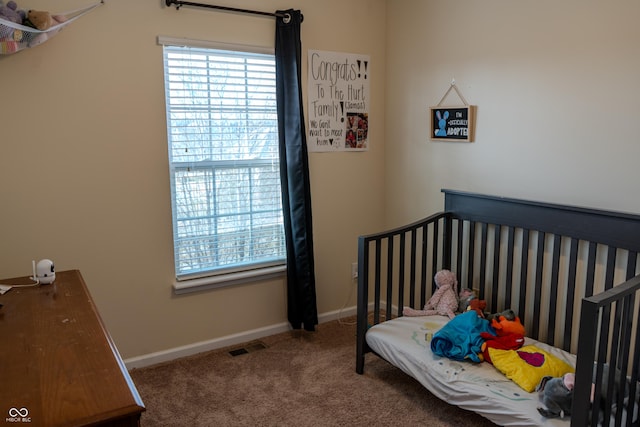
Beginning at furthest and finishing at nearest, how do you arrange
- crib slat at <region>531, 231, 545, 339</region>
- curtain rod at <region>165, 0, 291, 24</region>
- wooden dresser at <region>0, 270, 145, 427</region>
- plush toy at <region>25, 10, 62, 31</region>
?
curtain rod at <region>165, 0, 291, 24</region>
crib slat at <region>531, 231, 545, 339</region>
plush toy at <region>25, 10, 62, 31</region>
wooden dresser at <region>0, 270, 145, 427</region>

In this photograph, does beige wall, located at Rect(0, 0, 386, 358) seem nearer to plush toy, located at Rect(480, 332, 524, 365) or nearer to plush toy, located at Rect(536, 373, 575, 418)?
plush toy, located at Rect(480, 332, 524, 365)

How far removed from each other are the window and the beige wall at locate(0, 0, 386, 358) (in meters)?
0.08

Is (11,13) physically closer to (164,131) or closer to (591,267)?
(164,131)

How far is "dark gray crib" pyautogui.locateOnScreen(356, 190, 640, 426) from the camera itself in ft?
5.61

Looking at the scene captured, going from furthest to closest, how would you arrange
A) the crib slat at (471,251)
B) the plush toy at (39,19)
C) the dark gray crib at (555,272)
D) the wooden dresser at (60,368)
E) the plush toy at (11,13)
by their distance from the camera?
the crib slat at (471,251), the plush toy at (39,19), the plush toy at (11,13), the dark gray crib at (555,272), the wooden dresser at (60,368)

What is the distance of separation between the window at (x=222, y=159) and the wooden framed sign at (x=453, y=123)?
38.3 inches

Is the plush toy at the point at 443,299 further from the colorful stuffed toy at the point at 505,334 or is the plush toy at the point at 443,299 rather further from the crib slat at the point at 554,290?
the crib slat at the point at 554,290

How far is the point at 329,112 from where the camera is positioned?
321 centimetres

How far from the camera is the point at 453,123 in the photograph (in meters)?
2.95

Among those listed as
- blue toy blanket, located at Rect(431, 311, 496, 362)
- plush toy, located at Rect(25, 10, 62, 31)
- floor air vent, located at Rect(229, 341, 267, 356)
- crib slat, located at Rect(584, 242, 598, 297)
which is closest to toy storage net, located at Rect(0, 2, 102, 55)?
plush toy, located at Rect(25, 10, 62, 31)

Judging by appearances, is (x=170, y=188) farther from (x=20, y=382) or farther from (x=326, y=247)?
(x=20, y=382)

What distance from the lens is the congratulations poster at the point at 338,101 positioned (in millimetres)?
3143

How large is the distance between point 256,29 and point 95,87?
94 centimetres

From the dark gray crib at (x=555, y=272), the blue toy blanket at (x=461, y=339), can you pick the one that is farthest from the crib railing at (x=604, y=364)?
the blue toy blanket at (x=461, y=339)
